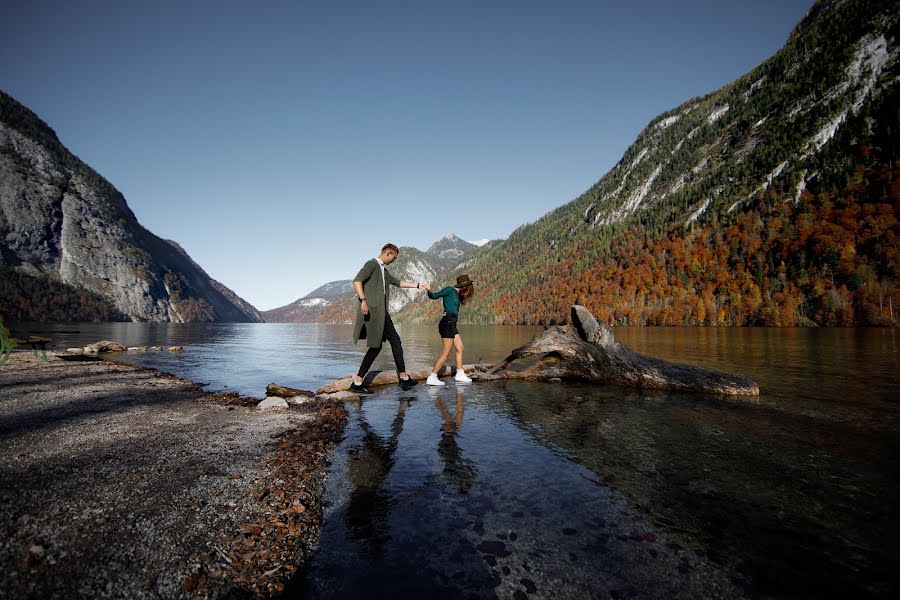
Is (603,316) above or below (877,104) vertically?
below

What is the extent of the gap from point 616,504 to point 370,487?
2671 mm

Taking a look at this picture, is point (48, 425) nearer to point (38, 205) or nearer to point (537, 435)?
point (537, 435)

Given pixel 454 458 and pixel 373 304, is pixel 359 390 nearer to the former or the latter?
pixel 373 304

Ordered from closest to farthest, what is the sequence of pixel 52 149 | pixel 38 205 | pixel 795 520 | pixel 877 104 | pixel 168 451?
pixel 795 520 < pixel 168 451 < pixel 877 104 < pixel 38 205 < pixel 52 149

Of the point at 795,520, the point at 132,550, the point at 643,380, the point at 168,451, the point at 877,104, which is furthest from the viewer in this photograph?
the point at 877,104

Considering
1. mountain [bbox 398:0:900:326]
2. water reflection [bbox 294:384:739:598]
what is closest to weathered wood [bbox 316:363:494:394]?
water reflection [bbox 294:384:739:598]

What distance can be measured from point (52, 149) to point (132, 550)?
298 m

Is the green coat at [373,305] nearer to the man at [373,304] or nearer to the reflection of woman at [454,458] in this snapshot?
the man at [373,304]

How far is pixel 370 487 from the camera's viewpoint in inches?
165

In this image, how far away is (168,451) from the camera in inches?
191

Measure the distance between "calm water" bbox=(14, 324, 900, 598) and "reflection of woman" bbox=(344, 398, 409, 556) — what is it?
22 mm

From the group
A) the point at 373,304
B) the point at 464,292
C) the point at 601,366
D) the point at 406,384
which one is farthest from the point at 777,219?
the point at 373,304

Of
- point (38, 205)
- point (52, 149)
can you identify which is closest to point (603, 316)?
point (38, 205)

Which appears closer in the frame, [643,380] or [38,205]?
[643,380]
